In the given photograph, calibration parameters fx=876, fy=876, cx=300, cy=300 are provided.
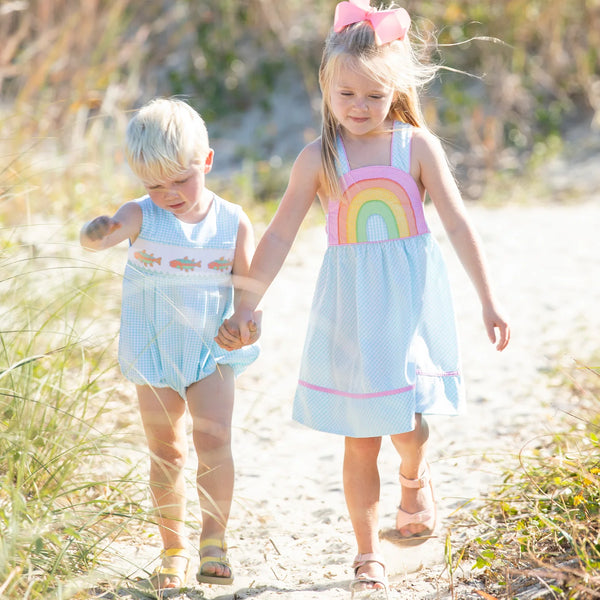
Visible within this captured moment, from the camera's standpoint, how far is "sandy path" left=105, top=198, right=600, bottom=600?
2.49m

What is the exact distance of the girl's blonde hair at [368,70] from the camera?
225cm

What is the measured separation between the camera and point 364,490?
2.35 meters

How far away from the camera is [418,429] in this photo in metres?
2.39

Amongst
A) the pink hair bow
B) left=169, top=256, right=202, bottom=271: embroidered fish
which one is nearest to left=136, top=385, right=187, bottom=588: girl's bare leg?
left=169, top=256, right=202, bottom=271: embroidered fish

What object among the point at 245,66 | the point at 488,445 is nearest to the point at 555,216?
the point at 488,445

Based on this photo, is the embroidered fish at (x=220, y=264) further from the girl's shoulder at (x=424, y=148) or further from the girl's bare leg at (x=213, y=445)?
the girl's shoulder at (x=424, y=148)

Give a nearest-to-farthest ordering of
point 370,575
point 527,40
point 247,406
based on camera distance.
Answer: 1. point 370,575
2. point 247,406
3. point 527,40

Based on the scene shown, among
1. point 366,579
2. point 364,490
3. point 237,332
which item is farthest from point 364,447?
point 237,332

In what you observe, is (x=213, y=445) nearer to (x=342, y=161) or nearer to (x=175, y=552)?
(x=175, y=552)

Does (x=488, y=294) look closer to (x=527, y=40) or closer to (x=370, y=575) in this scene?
(x=370, y=575)

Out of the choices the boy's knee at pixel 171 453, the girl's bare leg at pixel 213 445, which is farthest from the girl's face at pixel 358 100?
the boy's knee at pixel 171 453

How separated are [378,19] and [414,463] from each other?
1.20 m

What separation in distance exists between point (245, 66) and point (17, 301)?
7.21 metres

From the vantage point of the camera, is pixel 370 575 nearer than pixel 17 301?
Yes
